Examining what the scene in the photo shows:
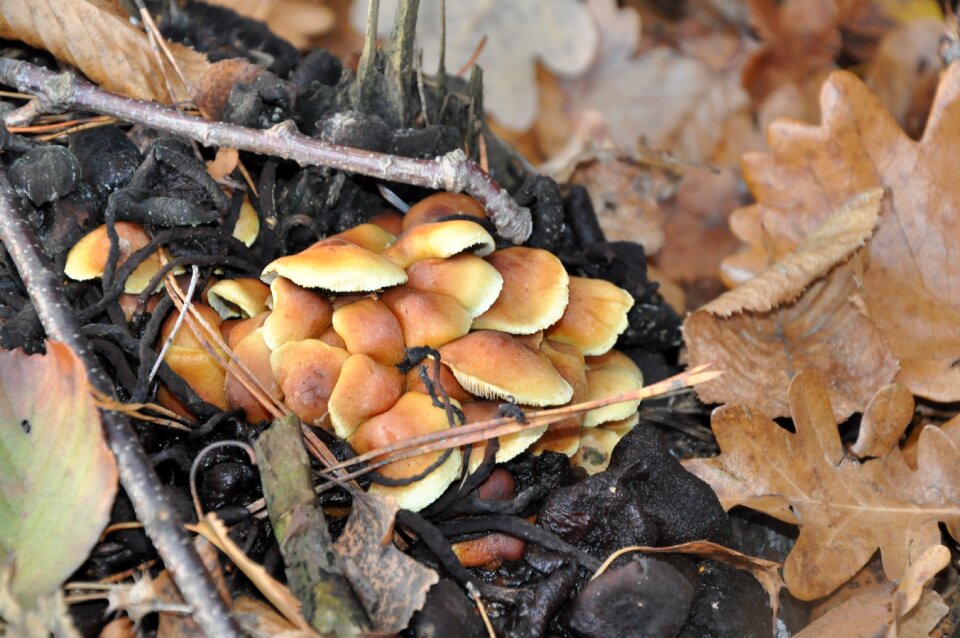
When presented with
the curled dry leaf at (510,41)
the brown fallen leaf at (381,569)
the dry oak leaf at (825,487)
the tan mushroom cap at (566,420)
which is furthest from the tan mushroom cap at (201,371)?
the curled dry leaf at (510,41)

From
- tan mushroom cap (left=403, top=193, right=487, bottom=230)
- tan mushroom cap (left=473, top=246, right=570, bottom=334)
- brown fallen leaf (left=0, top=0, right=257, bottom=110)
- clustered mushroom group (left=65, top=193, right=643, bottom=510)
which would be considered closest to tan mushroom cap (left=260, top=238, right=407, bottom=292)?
clustered mushroom group (left=65, top=193, right=643, bottom=510)

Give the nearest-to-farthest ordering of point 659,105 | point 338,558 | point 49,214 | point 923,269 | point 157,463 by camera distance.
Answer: point 338,558
point 157,463
point 49,214
point 923,269
point 659,105

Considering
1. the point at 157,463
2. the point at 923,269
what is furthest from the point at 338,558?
the point at 923,269

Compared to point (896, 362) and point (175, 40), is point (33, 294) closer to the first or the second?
point (175, 40)

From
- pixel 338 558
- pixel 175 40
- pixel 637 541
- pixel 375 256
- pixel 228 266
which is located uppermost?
pixel 175 40

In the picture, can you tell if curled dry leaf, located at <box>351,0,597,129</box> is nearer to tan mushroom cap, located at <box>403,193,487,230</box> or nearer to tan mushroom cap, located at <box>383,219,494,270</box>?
tan mushroom cap, located at <box>403,193,487,230</box>

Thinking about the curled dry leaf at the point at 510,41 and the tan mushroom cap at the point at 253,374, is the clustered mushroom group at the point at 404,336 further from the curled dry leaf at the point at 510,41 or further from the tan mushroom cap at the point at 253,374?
the curled dry leaf at the point at 510,41

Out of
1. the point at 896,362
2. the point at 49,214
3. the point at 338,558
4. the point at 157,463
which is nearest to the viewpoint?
the point at 338,558
